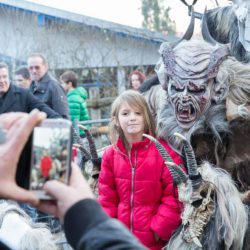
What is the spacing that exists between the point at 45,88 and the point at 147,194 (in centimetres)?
268

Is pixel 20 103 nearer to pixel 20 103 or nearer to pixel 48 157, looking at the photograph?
pixel 20 103

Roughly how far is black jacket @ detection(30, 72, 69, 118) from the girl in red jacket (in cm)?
206

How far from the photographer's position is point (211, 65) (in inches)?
137

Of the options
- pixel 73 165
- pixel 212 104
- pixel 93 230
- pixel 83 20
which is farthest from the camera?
pixel 83 20

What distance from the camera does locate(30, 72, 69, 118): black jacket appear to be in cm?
572

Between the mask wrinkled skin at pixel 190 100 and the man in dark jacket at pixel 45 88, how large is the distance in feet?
7.64

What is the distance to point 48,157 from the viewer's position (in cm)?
123

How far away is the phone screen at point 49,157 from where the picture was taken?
1225mm

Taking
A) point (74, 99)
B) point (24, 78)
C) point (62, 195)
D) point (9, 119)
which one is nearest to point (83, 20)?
point (74, 99)

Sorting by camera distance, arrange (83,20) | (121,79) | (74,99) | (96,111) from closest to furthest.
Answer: (74,99) → (96,111) → (121,79) → (83,20)

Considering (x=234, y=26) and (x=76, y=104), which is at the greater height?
(x=234, y=26)

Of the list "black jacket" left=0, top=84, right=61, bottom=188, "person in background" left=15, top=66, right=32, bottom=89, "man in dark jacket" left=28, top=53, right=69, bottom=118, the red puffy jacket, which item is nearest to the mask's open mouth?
the red puffy jacket

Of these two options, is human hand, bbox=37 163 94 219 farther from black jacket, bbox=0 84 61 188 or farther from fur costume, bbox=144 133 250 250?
black jacket, bbox=0 84 61 188

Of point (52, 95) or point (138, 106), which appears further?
point (52, 95)
